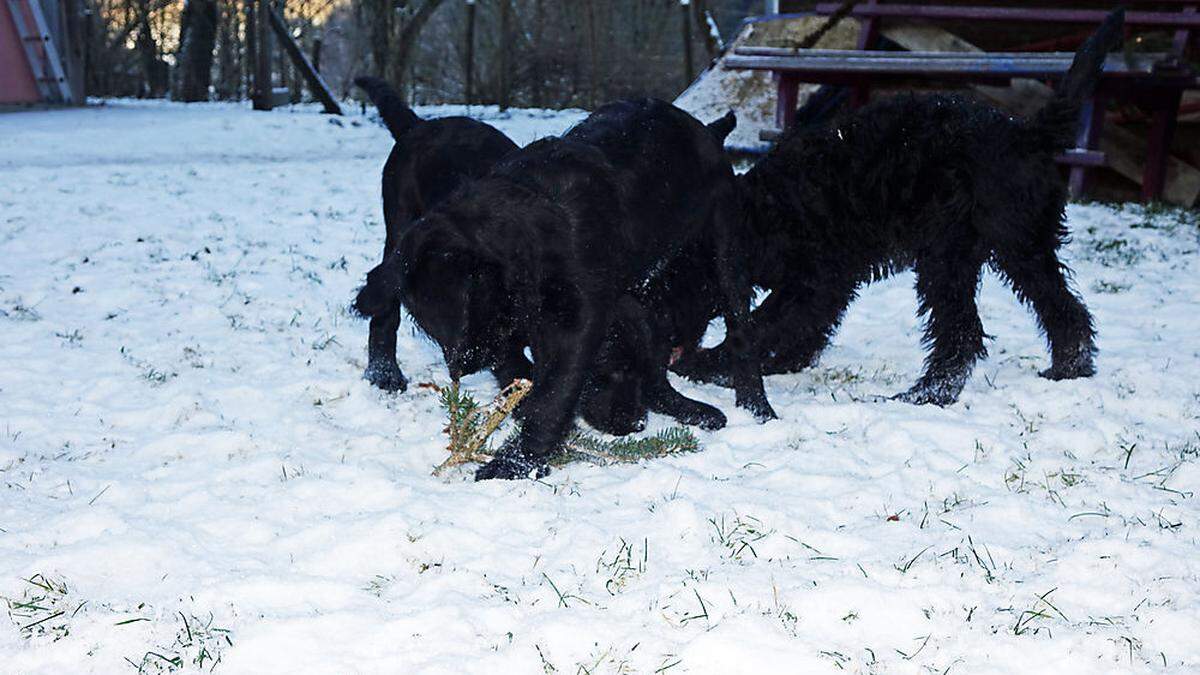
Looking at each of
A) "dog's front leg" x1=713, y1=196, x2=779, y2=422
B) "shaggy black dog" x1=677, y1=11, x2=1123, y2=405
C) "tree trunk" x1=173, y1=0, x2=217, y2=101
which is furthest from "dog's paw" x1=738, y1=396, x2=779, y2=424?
"tree trunk" x1=173, y1=0, x2=217, y2=101

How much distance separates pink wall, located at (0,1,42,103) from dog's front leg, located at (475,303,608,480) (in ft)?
52.8

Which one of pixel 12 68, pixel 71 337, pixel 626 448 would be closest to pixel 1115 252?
pixel 626 448

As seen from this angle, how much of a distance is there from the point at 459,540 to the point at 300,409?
5.01 feet

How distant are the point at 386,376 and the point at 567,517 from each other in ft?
5.78

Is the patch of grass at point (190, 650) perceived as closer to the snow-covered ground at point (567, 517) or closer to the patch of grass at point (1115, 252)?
the snow-covered ground at point (567, 517)

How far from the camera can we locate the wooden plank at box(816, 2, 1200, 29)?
991cm

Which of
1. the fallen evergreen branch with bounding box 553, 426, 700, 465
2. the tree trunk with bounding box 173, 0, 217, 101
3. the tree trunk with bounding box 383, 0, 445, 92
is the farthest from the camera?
the tree trunk with bounding box 173, 0, 217, 101

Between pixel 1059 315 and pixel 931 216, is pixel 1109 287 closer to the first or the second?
pixel 1059 315

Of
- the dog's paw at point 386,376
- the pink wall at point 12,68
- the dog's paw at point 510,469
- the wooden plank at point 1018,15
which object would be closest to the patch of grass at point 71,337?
the dog's paw at point 386,376

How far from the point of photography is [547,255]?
3562 millimetres

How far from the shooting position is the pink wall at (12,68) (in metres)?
16.5

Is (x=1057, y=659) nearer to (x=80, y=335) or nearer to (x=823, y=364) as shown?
(x=823, y=364)

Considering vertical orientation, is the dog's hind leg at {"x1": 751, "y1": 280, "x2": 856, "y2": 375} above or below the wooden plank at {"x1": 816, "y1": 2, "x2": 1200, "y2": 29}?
below

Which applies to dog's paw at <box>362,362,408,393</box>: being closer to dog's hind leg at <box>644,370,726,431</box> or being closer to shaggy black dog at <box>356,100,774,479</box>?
shaggy black dog at <box>356,100,774,479</box>
